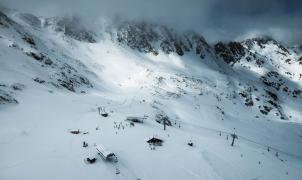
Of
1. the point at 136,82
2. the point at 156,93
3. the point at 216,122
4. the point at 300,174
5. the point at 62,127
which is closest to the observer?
the point at 300,174

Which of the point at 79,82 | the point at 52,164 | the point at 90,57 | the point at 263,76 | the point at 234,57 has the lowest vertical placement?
the point at 52,164

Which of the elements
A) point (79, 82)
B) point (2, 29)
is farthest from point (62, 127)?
point (2, 29)

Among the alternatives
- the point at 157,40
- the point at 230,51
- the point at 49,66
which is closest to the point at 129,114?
the point at 49,66

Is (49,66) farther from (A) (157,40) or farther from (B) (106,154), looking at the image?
(A) (157,40)

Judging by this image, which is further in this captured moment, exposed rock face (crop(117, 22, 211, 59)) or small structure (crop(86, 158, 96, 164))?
exposed rock face (crop(117, 22, 211, 59))

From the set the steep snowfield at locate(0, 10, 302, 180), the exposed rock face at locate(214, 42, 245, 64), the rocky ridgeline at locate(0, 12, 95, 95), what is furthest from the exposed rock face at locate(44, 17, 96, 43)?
the exposed rock face at locate(214, 42, 245, 64)

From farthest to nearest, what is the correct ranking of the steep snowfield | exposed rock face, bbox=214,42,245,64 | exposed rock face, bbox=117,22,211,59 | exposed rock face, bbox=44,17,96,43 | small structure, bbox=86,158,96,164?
exposed rock face, bbox=214,42,245,64
exposed rock face, bbox=117,22,211,59
exposed rock face, bbox=44,17,96,43
the steep snowfield
small structure, bbox=86,158,96,164

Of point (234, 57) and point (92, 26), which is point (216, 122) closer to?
point (92, 26)

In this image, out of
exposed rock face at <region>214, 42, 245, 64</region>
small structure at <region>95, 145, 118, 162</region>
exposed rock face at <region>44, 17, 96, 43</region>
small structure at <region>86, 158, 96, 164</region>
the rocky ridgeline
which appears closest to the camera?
small structure at <region>86, 158, 96, 164</region>

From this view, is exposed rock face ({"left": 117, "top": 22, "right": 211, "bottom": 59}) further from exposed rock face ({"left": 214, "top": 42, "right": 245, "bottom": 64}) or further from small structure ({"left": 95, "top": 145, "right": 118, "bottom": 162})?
small structure ({"left": 95, "top": 145, "right": 118, "bottom": 162})
